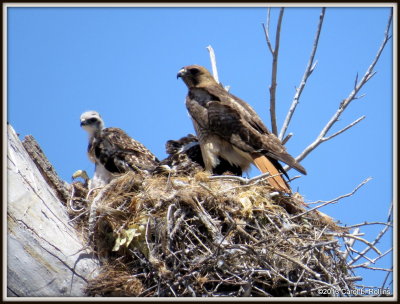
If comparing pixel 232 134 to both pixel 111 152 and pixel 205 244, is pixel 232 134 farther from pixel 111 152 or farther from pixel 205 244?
pixel 205 244

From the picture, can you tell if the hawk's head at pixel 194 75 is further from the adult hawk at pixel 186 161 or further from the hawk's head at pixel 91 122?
the hawk's head at pixel 91 122

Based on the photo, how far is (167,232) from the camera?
A: 5.11 m

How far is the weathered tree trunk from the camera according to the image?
13.6 ft

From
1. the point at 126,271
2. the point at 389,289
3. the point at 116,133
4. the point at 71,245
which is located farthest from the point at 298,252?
the point at 116,133

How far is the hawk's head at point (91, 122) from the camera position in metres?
7.45

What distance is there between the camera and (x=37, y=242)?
429cm

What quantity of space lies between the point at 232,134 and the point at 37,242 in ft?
10.7

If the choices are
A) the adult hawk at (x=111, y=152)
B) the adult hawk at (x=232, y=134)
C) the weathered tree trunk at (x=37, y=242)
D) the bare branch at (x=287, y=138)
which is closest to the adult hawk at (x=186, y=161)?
the adult hawk at (x=232, y=134)

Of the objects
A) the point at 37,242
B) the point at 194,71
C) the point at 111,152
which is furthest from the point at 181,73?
the point at 37,242

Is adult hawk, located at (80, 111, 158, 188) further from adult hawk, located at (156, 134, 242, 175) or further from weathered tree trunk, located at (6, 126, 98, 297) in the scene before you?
weathered tree trunk, located at (6, 126, 98, 297)

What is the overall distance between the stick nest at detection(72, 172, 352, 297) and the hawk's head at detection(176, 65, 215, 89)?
2213mm

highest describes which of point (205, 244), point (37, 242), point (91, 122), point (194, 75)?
point (194, 75)

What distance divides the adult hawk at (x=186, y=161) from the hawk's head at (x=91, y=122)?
0.94 meters

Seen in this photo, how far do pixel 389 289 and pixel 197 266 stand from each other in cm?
176
